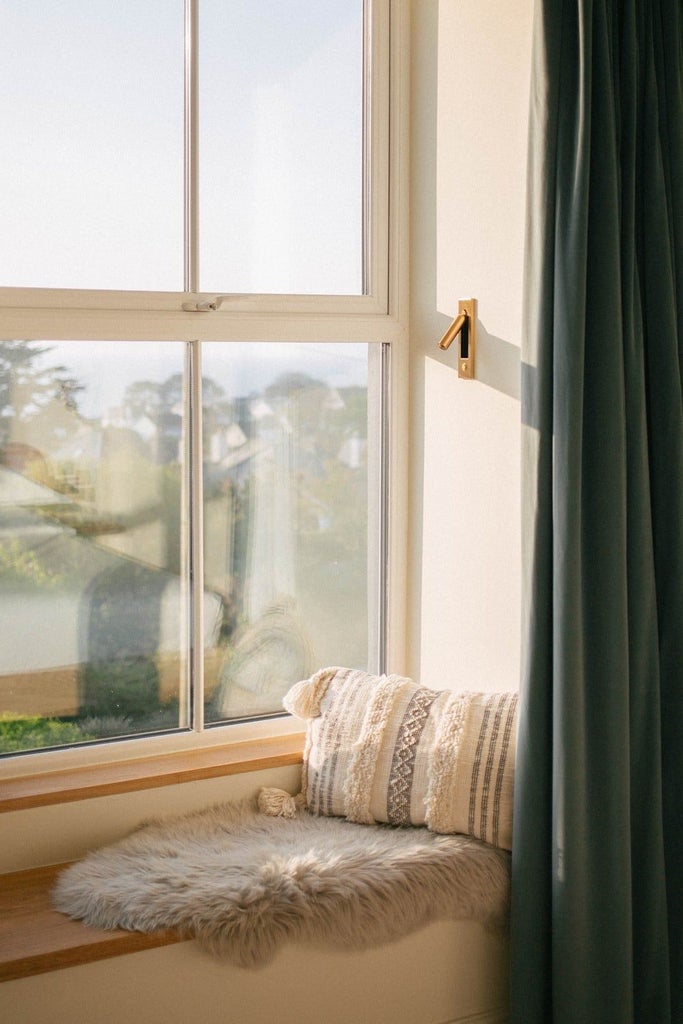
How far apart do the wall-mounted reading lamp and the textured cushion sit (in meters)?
0.69

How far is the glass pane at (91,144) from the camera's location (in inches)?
80.1

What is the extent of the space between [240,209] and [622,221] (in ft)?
2.68

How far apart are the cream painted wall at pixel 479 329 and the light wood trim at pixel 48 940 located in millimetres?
908

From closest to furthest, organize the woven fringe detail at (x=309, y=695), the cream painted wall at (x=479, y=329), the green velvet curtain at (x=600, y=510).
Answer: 1. the green velvet curtain at (x=600, y=510)
2. the cream painted wall at (x=479, y=329)
3. the woven fringe detail at (x=309, y=695)

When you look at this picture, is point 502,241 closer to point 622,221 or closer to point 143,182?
point 622,221

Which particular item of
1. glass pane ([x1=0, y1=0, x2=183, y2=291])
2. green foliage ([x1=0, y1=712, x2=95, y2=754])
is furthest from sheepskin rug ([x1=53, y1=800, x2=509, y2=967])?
glass pane ([x1=0, y1=0, x2=183, y2=291])

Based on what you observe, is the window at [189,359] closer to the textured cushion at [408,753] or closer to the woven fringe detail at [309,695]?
the woven fringe detail at [309,695]

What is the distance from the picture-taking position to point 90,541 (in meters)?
2.16

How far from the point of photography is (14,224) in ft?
6.69

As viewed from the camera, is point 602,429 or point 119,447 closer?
point 602,429

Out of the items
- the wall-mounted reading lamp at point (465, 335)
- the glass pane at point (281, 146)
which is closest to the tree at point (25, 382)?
the glass pane at point (281, 146)

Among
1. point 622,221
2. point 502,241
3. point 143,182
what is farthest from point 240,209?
point 622,221

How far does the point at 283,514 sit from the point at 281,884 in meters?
0.84

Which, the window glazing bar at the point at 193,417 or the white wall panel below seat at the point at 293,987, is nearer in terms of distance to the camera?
the white wall panel below seat at the point at 293,987
